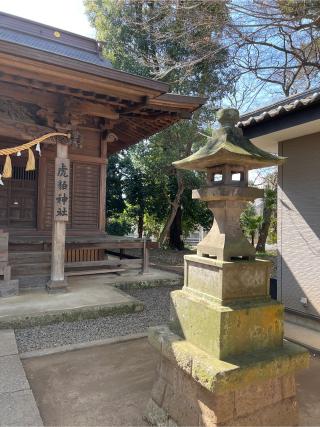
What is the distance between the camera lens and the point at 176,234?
1638cm

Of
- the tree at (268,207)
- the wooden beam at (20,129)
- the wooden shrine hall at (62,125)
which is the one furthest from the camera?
the tree at (268,207)

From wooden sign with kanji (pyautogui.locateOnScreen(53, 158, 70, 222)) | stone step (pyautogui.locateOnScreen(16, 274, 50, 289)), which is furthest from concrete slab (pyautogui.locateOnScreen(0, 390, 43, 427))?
stone step (pyautogui.locateOnScreen(16, 274, 50, 289))

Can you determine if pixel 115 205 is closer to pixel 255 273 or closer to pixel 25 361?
pixel 25 361

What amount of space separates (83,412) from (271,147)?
194 inches

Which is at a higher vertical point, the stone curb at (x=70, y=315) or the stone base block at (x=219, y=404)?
the stone base block at (x=219, y=404)

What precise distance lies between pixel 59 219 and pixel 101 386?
349 cm

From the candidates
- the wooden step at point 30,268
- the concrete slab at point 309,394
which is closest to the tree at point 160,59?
the wooden step at point 30,268

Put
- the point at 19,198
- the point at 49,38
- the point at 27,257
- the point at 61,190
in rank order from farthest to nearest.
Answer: the point at 49,38 → the point at 19,198 → the point at 27,257 → the point at 61,190

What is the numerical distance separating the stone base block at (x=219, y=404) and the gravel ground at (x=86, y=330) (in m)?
1.97

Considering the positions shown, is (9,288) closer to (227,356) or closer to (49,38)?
(227,356)

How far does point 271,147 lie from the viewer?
5672 millimetres

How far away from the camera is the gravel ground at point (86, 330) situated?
13.3 ft

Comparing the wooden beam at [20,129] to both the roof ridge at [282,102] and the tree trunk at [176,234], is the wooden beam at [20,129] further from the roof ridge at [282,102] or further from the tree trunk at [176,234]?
the tree trunk at [176,234]

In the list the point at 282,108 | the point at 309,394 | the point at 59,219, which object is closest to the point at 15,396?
the point at 309,394
